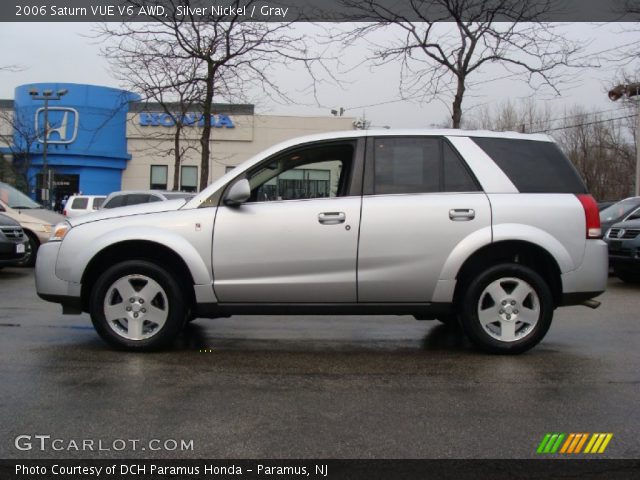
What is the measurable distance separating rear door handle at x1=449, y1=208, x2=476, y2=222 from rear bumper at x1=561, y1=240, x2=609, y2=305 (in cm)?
93

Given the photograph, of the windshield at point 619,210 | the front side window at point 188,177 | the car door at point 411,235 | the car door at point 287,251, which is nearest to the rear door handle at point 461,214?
the car door at point 411,235

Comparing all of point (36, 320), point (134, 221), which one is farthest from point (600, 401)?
point (36, 320)

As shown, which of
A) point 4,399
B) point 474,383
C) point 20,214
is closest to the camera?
point 4,399

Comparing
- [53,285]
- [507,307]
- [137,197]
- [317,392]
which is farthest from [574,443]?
[137,197]

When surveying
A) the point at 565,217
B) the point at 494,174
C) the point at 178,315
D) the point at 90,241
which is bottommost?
the point at 178,315

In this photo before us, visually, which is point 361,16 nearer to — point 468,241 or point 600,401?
point 468,241

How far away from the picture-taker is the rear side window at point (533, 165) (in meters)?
5.25

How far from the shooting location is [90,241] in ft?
A: 16.7

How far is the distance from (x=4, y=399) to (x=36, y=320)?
9.68 feet

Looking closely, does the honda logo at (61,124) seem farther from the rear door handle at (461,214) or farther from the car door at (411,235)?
the rear door handle at (461,214)

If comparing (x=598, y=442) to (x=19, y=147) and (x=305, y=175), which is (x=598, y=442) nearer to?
(x=305, y=175)

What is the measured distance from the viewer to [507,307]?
16.9ft

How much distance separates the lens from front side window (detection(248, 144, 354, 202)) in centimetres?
528

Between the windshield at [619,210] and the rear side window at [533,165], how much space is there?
8332 mm
